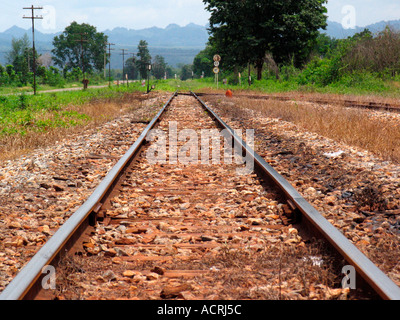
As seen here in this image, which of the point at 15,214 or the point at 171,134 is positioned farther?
the point at 171,134

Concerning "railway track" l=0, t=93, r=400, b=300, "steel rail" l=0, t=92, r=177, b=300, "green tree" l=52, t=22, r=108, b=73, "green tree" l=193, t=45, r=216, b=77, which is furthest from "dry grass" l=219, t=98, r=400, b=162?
"green tree" l=52, t=22, r=108, b=73

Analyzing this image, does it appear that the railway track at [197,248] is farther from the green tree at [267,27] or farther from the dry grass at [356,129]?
the green tree at [267,27]

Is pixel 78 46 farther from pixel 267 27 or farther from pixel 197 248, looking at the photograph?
pixel 197 248

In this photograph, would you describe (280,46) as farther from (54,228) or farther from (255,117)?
(54,228)

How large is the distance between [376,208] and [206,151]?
11.8 feet

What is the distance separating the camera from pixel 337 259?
9.04 ft

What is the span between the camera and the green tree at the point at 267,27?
29.9 metres

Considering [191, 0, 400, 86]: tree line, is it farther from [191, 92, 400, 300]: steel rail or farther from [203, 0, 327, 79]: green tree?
[191, 92, 400, 300]: steel rail

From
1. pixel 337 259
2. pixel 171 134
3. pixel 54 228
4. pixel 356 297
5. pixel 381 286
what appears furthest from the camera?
pixel 171 134

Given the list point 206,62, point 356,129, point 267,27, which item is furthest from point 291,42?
point 206,62

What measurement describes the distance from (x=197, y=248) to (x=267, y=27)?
95.9 ft

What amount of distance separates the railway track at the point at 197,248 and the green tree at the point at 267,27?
26890mm

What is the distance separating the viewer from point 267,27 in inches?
1191

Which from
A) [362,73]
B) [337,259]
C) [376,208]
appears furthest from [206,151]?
[362,73]
